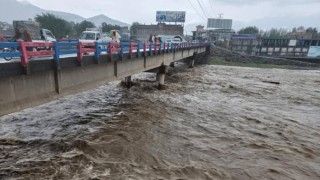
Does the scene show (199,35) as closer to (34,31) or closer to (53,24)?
(53,24)

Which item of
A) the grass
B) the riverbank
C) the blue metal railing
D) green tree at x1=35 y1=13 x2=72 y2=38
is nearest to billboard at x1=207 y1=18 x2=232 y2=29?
the riverbank

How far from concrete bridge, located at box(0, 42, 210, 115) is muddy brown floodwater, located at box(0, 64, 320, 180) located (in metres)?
2.18

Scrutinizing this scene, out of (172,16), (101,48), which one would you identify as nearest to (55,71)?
(101,48)

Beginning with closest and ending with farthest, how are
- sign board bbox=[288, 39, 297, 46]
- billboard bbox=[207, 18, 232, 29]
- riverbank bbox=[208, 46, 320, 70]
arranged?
riverbank bbox=[208, 46, 320, 70] < sign board bbox=[288, 39, 297, 46] < billboard bbox=[207, 18, 232, 29]

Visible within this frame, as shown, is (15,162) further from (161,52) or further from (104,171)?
(161,52)

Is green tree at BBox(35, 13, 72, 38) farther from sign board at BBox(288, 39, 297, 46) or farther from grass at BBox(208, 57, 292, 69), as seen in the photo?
sign board at BBox(288, 39, 297, 46)

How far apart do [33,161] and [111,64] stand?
244 inches

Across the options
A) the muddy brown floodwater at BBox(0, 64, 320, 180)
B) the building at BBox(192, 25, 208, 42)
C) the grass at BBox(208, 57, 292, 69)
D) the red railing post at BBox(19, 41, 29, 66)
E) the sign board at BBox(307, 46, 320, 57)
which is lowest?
the grass at BBox(208, 57, 292, 69)

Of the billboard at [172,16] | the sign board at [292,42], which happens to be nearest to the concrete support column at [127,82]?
the sign board at [292,42]

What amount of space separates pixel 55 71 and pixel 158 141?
4944 mm

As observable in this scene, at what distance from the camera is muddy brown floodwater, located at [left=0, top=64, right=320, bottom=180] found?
26.4ft

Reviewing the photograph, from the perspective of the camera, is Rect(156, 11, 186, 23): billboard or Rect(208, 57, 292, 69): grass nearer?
Rect(208, 57, 292, 69): grass

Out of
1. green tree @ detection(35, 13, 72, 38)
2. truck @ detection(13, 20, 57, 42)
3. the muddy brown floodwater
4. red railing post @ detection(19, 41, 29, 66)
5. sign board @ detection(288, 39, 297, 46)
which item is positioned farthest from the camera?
green tree @ detection(35, 13, 72, 38)

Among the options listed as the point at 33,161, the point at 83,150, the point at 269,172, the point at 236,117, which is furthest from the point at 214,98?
the point at 33,161
